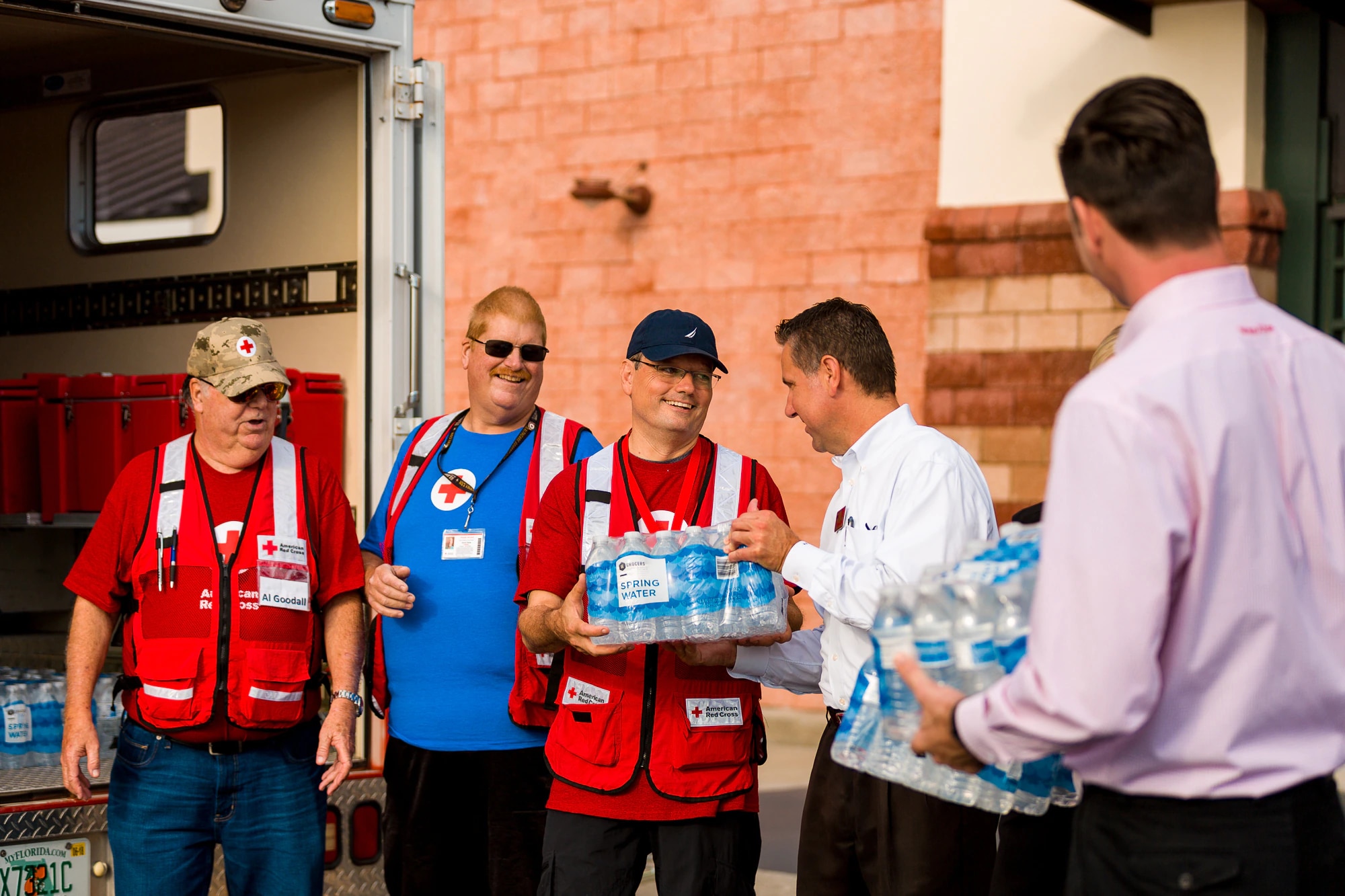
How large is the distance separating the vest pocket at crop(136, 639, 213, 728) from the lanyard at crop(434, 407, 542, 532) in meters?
0.81

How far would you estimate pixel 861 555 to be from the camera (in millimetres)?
3309

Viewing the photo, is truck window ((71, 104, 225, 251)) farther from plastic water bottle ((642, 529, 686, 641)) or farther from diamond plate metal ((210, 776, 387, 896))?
plastic water bottle ((642, 529, 686, 641))

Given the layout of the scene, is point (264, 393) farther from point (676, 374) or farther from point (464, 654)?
point (676, 374)

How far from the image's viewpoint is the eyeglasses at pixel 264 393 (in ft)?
12.7

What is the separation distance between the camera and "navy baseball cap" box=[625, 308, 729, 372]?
370 cm

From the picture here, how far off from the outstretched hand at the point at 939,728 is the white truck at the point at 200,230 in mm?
2855

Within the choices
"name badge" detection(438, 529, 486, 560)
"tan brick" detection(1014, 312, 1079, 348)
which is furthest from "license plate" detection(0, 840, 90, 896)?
"tan brick" detection(1014, 312, 1079, 348)

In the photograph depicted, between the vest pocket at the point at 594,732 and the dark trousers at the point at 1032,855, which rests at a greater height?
the vest pocket at the point at 594,732

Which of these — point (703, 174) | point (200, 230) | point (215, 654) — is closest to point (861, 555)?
point (215, 654)

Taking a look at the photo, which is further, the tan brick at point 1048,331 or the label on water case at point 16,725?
the tan brick at point 1048,331

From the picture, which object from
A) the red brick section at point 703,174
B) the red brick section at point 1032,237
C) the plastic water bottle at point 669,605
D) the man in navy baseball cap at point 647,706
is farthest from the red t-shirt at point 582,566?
the red brick section at point 703,174

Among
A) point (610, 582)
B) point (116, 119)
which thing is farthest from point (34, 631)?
point (610, 582)

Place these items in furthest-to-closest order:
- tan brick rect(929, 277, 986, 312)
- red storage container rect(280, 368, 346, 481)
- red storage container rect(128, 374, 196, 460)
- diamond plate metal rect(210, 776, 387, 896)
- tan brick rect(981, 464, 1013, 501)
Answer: tan brick rect(929, 277, 986, 312), tan brick rect(981, 464, 1013, 501), red storage container rect(128, 374, 196, 460), red storage container rect(280, 368, 346, 481), diamond plate metal rect(210, 776, 387, 896)

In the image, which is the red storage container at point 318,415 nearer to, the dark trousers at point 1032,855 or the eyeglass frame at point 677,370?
the eyeglass frame at point 677,370
